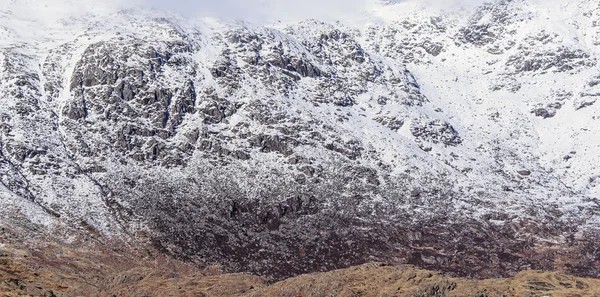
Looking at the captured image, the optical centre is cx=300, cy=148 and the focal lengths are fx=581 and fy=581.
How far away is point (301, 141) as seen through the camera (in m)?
116

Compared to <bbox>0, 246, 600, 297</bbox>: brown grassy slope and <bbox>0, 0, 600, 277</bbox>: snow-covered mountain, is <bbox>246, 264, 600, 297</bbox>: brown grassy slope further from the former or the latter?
<bbox>0, 0, 600, 277</bbox>: snow-covered mountain

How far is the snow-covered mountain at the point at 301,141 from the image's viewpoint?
90.4m

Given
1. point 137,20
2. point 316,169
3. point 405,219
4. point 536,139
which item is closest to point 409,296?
point 405,219

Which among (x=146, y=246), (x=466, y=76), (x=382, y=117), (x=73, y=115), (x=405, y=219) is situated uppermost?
(x=466, y=76)

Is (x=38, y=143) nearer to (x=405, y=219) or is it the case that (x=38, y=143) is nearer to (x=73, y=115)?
(x=73, y=115)

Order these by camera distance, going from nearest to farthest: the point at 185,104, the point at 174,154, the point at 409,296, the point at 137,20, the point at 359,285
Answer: the point at 409,296 → the point at 359,285 → the point at 174,154 → the point at 185,104 → the point at 137,20

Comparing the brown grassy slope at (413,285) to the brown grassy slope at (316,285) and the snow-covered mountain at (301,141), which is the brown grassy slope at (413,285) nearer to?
the brown grassy slope at (316,285)

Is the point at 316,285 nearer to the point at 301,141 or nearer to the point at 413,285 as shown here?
the point at 413,285

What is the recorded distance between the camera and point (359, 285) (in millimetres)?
25766

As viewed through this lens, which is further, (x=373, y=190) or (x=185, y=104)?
(x=185, y=104)

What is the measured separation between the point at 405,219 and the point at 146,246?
4348 centimetres

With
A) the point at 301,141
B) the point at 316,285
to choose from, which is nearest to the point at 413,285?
the point at 316,285

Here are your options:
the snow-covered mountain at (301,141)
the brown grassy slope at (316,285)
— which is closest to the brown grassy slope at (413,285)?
the brown grassy slope at (316,285)

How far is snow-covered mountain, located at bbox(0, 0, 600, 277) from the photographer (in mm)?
90375
